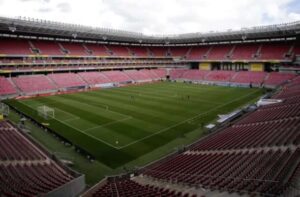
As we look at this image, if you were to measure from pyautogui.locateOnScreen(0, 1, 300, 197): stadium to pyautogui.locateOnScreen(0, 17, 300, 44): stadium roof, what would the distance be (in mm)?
294

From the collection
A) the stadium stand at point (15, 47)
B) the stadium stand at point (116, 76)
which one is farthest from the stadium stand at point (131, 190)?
the stadium stand at point (116, 76)

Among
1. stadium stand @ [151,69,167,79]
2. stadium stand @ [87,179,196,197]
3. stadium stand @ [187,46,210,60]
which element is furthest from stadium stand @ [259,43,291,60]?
stadium stand @ [87,179,196,197]

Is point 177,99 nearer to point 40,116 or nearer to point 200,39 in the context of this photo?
point 40,116

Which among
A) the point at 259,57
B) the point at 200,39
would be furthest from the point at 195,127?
the point at 200,39

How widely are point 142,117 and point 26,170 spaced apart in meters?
17.2

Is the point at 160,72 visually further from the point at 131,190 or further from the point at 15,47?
the point at 131,190

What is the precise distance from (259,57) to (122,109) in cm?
4425

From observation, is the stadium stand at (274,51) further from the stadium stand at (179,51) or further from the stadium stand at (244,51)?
the stadium stand at (179,51)

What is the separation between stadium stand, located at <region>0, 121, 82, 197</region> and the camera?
11617 millimetres

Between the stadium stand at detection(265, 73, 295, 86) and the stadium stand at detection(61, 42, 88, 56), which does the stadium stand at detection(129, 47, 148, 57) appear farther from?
the stadium stand at detection(265, 73, 295, 86)

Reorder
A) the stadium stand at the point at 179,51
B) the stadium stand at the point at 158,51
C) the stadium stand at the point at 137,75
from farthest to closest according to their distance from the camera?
the stadium stand at the point at 158,51 → the stadium stand at the point at 179,51 → the stadium stand at the point at 137,75

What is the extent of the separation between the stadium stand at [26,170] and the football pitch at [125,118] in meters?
4.24

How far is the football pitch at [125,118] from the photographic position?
70.4ft

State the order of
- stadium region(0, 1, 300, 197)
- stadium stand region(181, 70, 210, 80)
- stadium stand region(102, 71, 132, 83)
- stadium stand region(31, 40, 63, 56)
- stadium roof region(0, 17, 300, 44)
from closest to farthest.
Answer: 1. stadium region(0, 1, 300, 197)
2. stadium roof region(0, 17, 300, 44)
3. stadium stand region(31, 40, 63, 56)
4. stadium stand region(102, 71, 132, 83)
5. stadium stand region(181, 70, 210, 80)
